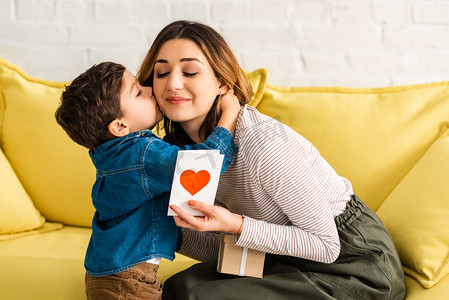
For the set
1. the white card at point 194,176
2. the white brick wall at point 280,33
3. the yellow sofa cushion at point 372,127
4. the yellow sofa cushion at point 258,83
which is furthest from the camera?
the white brick wall at point 280,33

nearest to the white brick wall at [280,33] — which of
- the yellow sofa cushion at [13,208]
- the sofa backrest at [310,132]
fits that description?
the sofa backrest at [310,132]

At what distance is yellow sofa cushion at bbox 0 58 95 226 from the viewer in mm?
1752

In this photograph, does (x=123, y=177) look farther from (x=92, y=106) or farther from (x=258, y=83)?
(x=258, y=83)

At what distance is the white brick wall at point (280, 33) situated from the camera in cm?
213

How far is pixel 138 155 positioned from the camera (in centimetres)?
108

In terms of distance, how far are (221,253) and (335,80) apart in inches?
49.5

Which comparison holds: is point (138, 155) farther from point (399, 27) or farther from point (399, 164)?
point (399, 27)

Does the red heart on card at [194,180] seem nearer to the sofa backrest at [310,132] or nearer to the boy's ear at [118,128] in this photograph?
the boy's ear at [118,128]

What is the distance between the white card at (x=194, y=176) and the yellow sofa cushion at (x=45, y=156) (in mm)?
795

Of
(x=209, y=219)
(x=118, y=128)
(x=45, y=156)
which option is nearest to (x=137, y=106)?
(x=118, y=128)

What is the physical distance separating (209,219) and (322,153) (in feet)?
2.19

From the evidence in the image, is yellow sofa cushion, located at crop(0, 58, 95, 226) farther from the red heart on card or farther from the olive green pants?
the red heart on card

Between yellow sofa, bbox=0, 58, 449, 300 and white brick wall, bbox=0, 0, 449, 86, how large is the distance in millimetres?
419

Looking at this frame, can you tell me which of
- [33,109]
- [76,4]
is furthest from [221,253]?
[76,4]
